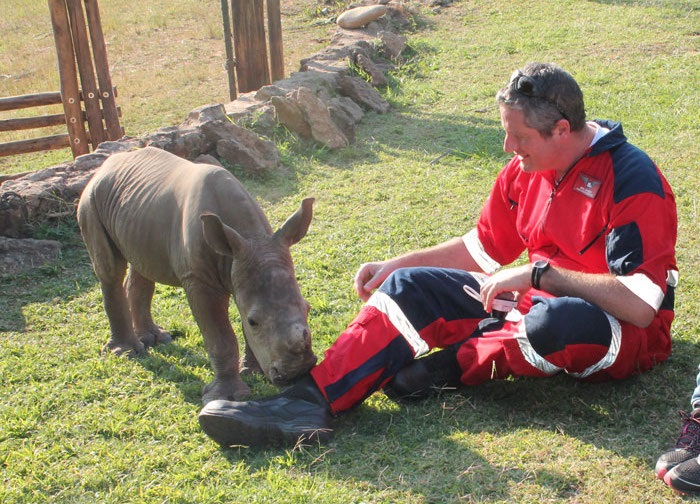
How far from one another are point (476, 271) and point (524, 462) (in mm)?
1513

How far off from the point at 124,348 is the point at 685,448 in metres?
3.75

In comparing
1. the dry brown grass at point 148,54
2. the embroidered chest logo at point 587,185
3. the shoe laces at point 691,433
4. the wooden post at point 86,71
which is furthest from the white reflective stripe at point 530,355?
the dry brown grass at point 148,54

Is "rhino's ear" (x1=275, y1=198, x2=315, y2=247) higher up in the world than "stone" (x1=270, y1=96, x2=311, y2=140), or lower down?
higher up

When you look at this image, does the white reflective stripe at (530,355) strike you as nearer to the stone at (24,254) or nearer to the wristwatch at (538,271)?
the wristwatch at (538,271)

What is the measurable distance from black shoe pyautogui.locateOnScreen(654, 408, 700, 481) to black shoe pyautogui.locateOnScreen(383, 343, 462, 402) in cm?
122

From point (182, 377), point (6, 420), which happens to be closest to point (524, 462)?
point (182, 377)

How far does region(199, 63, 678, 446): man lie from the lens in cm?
401

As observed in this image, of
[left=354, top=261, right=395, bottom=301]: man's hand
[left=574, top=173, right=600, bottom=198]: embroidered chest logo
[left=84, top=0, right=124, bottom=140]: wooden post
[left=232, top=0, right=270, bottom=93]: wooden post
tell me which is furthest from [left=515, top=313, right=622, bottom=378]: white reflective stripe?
[left=232, top=0, right=270, bottom=93]: wooden post

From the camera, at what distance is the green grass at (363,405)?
3.88 m

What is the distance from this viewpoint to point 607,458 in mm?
3854

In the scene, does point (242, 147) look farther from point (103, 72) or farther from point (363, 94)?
point (363, 94)

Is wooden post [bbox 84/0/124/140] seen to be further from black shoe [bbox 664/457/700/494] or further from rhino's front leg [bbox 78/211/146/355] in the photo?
black shoe [bbox 664/457/700/494]

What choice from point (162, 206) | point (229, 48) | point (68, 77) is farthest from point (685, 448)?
point (229, 48)

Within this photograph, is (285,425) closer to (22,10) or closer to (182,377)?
(182,377)
